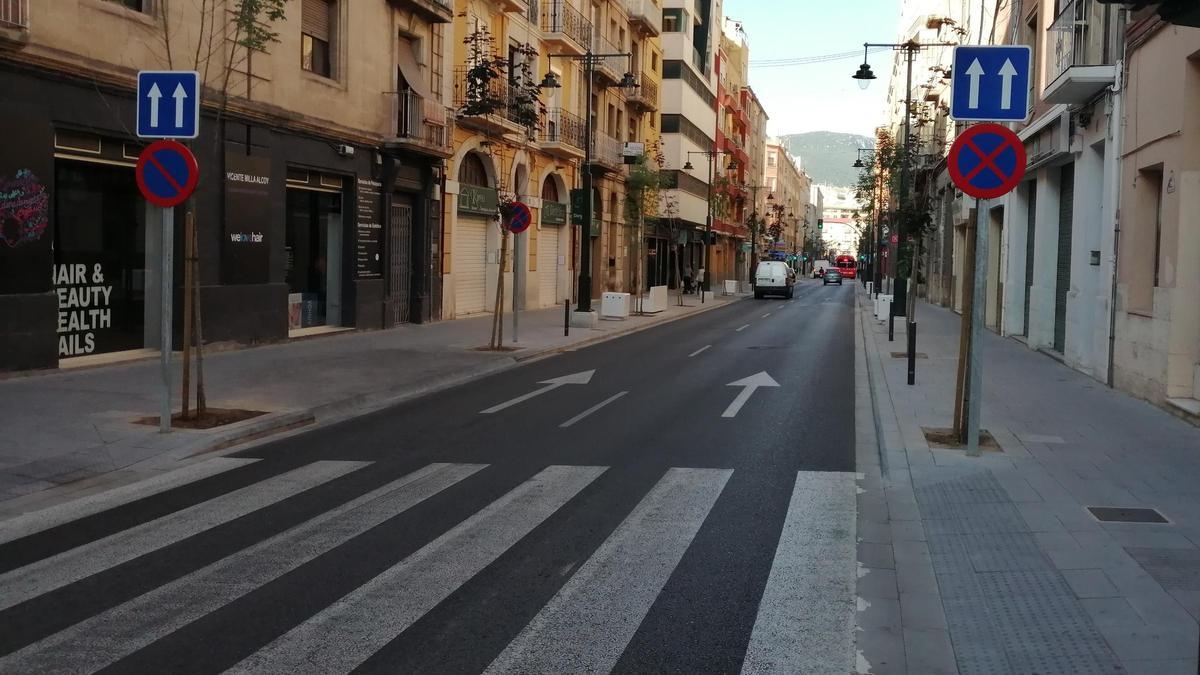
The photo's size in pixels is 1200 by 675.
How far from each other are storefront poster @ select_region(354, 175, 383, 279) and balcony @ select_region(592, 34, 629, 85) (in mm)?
17011

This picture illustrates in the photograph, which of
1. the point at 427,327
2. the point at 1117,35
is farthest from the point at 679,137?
the point at 1117,35

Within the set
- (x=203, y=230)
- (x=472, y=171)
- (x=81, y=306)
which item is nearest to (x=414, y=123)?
(x=472, y=171)

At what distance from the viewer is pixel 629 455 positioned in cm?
890

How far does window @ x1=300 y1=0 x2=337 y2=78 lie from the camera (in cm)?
1959

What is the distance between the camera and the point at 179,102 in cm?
924

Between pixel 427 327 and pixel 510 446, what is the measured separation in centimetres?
1466

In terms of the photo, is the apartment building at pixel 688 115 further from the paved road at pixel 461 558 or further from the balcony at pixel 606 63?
the paved road at pixel 461 558

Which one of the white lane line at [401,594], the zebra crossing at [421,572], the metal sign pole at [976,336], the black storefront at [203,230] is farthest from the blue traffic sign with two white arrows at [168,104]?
the metal sign pole at [976,336]

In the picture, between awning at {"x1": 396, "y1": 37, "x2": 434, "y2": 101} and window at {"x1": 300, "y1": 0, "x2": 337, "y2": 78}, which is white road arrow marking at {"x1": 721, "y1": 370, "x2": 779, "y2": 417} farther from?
awning at {"x1": 396, "y1": 37, "x2": 434, "y2": 101}

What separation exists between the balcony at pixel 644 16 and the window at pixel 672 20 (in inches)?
283

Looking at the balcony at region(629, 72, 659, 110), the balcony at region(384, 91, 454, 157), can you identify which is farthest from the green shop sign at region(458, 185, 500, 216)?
the balcony at region(629, 72, 659, 110)

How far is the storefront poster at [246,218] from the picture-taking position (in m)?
16.9

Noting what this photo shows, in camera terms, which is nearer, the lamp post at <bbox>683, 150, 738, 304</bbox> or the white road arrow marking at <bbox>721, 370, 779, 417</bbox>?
the white road arrow marking at <bbox>721, 370, 779, 417</bbox>

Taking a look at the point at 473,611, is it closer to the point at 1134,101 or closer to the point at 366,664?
the point at 366,664
